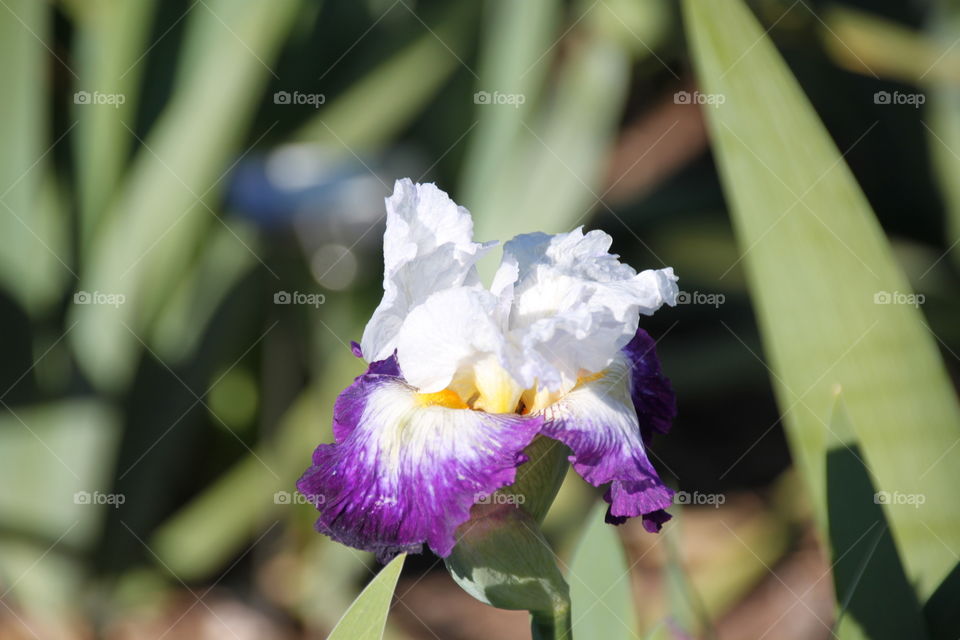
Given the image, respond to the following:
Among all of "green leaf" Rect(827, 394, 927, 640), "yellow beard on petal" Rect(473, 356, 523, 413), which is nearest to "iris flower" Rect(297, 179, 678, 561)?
"yellow beard on petal" Rect(473, 356, 523, 413)

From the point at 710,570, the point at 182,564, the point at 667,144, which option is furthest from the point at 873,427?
the point at 667,144

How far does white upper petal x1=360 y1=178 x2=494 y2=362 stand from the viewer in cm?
44

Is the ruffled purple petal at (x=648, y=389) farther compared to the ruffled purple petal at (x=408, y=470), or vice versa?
the ruffled purple petal at (x=648, y=389)

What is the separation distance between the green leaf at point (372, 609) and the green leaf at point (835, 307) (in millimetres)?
296

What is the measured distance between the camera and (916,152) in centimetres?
150

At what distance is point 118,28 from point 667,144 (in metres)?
1.21

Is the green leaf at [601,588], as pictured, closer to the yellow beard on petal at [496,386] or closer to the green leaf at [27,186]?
the yellow beard on petal at [496,386]

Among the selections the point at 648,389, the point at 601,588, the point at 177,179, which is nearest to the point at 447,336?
the point at 648,389

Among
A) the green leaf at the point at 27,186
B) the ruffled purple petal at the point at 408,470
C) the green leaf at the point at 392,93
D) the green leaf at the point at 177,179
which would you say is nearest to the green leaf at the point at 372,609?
the ruffled purple petal at the point at 408,470

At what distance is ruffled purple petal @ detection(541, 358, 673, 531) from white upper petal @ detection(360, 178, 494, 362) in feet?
0.28

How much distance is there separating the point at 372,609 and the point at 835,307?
0.35 metres

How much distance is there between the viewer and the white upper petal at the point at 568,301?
0.41 meters

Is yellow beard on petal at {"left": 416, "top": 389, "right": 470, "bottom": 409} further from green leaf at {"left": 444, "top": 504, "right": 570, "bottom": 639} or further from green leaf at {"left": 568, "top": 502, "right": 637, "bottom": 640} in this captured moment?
green leaf at {"left": 568, "top": 502, "right": 637, "bottom": 640}

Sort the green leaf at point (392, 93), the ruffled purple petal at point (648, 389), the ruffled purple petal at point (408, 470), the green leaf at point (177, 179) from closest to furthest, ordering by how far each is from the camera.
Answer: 1. the ruffled purple petal at point (408, 470)
2. the ruffled purple petal at point (648, 389)
3. the green leaf at point (177, 179)
4. the green leaf at point (392, 93)
